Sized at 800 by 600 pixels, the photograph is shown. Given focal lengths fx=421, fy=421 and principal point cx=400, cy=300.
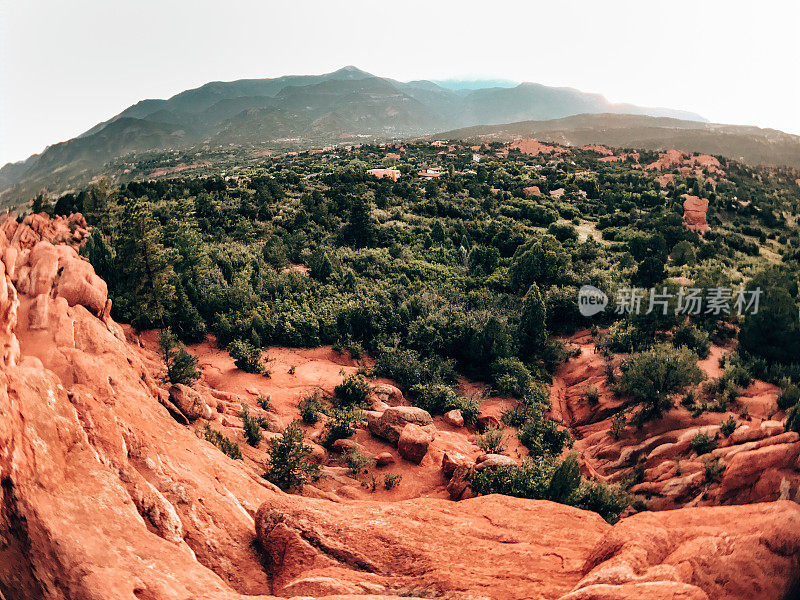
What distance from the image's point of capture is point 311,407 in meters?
16.0

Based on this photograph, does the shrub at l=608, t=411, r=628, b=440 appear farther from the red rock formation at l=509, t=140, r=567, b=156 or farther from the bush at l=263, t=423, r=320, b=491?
the red rock formation at l=509, t=140, r=567, b=156

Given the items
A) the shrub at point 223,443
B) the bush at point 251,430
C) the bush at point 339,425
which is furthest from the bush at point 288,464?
the bush at point 339,425

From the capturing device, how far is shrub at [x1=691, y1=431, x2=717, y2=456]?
13805 mm

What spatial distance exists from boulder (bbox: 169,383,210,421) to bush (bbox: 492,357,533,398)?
531 inches

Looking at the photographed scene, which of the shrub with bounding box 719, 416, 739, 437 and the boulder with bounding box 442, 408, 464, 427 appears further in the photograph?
the boulder with bounding box 442, 408, 464, 427

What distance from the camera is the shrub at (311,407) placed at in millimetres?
15859

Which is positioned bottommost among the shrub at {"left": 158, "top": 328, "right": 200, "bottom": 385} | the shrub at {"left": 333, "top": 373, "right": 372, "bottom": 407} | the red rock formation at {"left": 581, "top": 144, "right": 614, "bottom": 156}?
the shrub at {"left": 333, "top": 373, "right": 372, "bottom": 407}

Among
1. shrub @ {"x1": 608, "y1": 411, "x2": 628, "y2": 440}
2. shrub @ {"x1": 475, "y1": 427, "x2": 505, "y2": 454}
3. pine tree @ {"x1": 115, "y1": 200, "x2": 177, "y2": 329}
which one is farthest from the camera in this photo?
pine tree @ {"x1": 115, "y1": 200, "x2": 177, "y2": 329}

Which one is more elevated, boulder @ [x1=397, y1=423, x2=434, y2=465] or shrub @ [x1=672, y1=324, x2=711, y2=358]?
shrub @ [x1=672, y1=324, x2=711, y2=358]

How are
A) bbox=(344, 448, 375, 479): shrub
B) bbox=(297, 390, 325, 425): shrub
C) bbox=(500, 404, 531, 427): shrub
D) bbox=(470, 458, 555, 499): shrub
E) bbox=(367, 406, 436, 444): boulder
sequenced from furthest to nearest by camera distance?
bbox=(500, 404, 531, 427): shrub
bbox=(297, 390, 325, 425): shrub
bbox=(367, 406, 436, 444): boulder
bbox=(344, 448, 375, 479): shrub
bbox=(470, 458, 555, 499): shrub

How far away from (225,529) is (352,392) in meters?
9.43

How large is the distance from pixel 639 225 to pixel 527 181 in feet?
56.3

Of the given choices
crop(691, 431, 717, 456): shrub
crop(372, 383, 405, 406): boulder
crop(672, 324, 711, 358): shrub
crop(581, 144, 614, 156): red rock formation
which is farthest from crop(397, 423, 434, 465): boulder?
crop(581, 144, 614, 156): red rock formation

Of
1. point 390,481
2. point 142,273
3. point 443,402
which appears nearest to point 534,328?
point 443,402
